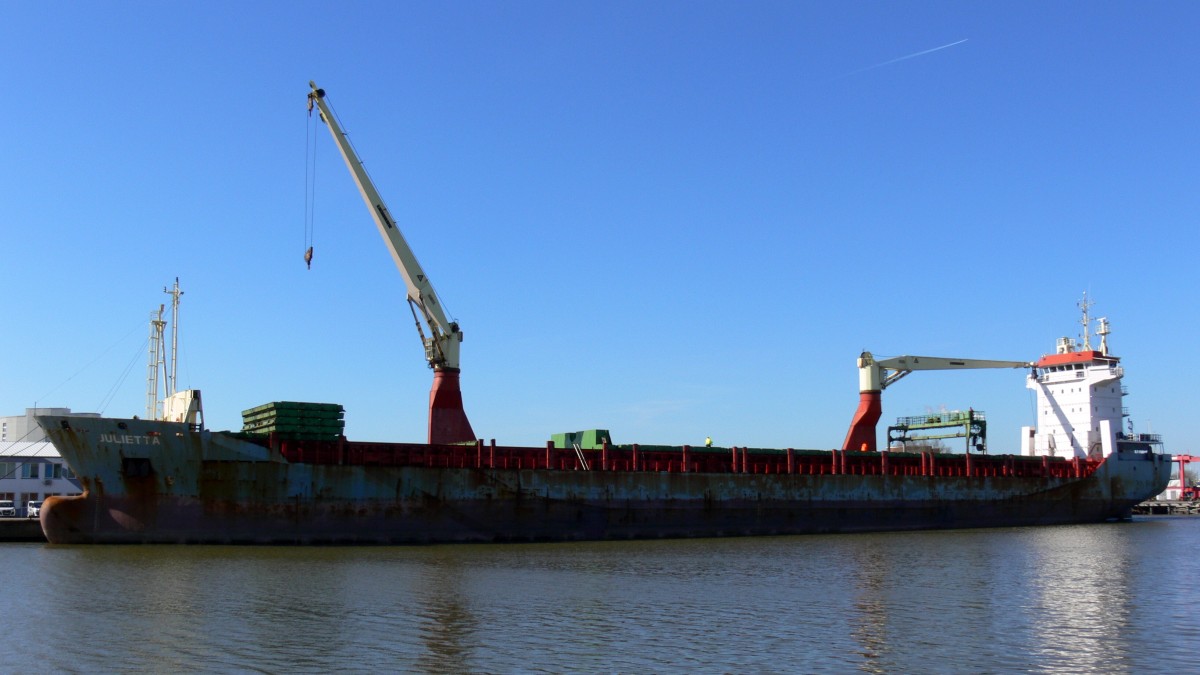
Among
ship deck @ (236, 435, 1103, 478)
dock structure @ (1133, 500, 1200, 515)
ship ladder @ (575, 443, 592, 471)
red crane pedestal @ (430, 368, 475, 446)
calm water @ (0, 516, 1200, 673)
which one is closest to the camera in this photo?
calm water @ (0, 516, 1200, 673)

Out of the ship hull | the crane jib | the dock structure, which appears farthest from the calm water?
the dock structure

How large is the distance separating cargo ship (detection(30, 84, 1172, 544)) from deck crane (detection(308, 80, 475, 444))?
0.06m

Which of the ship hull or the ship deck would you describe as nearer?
the ship hull

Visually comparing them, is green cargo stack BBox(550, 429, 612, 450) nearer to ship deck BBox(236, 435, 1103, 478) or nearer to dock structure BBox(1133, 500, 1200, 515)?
ship deck BBox(236, 435, 1103, 478)

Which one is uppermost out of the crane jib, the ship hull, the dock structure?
the crane jib

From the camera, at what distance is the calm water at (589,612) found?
1358 centimetres

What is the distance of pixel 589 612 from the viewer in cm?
1752

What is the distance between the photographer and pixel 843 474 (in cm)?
4369

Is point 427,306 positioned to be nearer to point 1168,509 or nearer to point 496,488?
point 496,488

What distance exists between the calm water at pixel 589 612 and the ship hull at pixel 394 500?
1355mm

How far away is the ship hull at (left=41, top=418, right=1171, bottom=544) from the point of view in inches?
1172

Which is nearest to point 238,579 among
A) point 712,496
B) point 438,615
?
point 438,615

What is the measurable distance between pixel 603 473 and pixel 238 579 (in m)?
17.3

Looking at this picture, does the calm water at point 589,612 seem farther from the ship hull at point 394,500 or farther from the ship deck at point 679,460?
the ship deck at point 679,460
